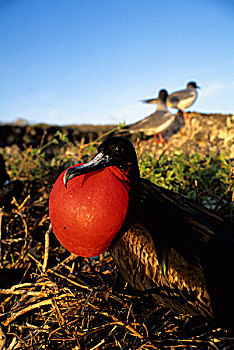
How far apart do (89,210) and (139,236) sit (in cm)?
25

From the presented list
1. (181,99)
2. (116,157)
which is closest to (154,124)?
(181,99)

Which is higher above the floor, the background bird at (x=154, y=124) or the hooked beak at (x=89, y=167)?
the background bird at (x=154, y=124)

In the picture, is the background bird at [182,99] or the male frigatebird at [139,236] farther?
the background bird at [182,99]

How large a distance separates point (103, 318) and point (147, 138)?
17.4ft

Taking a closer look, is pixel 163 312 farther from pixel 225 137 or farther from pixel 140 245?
pixel 225 137

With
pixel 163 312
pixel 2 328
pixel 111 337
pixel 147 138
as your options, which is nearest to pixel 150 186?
pixel 163 312

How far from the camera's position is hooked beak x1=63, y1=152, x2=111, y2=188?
1025mm

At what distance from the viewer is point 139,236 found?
1154 millimetres

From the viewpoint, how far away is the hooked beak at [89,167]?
1025mm

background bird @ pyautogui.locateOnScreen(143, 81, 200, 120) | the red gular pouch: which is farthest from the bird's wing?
background bird @ pyautogui.locateOnScreen(143, 81, 200, 120)

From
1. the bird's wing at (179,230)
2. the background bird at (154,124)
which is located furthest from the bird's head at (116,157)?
the background bird at (154,124)

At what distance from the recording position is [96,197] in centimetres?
105

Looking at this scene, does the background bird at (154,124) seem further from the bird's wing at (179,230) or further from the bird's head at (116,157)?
the bird's head at (116,157)

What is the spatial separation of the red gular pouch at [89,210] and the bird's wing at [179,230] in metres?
0.15
